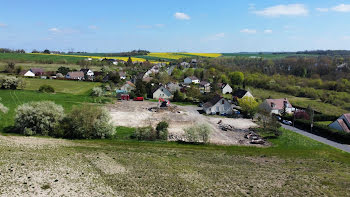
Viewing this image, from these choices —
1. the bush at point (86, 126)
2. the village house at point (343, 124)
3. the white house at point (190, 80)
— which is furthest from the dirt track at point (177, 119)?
the white house at point (190, 80)

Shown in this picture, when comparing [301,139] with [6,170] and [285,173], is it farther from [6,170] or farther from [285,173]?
[6,170]

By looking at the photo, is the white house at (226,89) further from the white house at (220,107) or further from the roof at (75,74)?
the roof at (75,74)

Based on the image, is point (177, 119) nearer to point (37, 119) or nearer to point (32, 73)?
point (37, 119)

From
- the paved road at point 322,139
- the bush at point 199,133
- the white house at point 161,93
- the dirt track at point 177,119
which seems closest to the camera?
the bush at point 199,133

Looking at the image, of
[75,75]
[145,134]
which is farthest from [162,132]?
[75,75]

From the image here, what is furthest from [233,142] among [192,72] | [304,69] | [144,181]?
[304,69]
